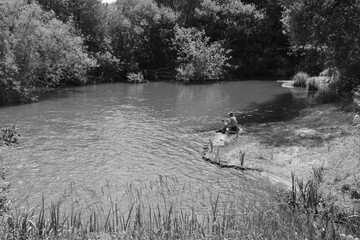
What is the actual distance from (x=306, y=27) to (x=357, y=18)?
882cm

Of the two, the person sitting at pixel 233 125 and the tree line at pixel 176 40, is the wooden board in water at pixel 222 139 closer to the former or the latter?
the person sitting at pixel 233 125

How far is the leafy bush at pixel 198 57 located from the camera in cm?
4909

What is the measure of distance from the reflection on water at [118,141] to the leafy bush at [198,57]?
334 inches

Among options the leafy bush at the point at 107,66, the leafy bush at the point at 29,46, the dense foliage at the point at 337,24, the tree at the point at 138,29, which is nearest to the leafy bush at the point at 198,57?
the tree at the point at 138,29

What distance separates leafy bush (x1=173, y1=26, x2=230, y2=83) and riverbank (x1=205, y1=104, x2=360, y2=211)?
2431 cm

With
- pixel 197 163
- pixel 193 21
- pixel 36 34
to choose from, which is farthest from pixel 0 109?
pixel 193 21

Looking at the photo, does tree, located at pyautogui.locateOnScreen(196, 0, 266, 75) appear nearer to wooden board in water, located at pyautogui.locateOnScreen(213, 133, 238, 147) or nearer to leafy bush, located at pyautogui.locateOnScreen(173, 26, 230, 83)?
leafy bush, located at pyautogui.locateOnScreen(173, 26, 230, 83)

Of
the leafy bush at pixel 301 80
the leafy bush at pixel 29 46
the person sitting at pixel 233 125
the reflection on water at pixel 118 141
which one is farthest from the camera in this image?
the leafy bush at pixel 301 80

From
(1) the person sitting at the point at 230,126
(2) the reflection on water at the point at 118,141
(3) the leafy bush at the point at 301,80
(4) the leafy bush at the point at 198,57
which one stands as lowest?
(2) the reflection on water at the point at 118,141

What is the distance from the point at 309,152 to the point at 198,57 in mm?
32349

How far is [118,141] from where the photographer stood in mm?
22844

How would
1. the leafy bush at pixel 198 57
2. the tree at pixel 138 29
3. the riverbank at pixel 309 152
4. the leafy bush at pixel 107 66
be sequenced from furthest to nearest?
the tree at pixel 138 29 → the leafy bush at pixel 107 66 → the leafy bush at pixel 198 57 → the riverbank at pixel 309 152

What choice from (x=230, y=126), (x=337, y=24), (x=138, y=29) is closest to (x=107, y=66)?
(x=138, y=29)

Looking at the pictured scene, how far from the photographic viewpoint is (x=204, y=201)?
13898 mm
